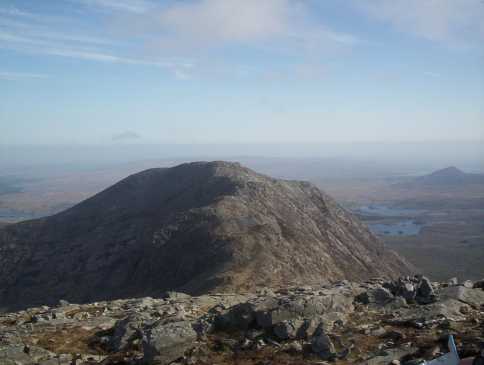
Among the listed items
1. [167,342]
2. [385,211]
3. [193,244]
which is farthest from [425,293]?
[385,211]

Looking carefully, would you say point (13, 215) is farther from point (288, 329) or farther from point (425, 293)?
point (425, 293)

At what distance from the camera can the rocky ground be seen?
12.4 m

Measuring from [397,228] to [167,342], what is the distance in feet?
431

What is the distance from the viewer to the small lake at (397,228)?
12212 centimetres

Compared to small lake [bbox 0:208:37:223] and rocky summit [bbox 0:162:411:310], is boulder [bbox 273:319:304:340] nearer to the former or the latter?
rocky summit [bbox 0:162:411:310]

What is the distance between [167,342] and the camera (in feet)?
41.6

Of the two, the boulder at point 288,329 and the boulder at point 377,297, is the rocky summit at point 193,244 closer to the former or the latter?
the boulder at point 377,297

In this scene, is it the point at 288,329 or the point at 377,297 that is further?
the point at 377,297

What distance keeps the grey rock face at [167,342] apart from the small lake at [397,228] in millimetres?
112811

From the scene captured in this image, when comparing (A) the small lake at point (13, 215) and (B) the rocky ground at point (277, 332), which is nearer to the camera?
(B) the rocky ground at point (277, 332)

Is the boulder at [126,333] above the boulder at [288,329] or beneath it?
beneath

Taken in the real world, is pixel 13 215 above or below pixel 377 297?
below

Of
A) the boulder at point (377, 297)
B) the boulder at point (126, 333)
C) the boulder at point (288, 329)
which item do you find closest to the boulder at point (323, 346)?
the boulder at point (288, 329)

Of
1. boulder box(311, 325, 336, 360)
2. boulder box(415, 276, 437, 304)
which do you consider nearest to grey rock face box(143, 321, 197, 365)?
boulder box(311, 325, 336, 360)
